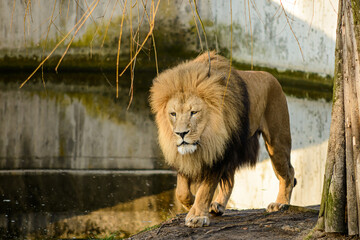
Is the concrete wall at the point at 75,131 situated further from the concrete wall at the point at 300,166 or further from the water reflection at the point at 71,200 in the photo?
the concrete wall at the point at 300,166

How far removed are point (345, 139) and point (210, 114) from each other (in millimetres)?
1244

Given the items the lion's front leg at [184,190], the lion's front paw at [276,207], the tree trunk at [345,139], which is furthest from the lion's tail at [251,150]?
the tree trunk at [345,139]

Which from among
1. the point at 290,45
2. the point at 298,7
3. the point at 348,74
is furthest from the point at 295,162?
the point at 348,74

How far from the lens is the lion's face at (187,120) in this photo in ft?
14.8

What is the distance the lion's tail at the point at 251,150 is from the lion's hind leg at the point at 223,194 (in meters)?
0.23

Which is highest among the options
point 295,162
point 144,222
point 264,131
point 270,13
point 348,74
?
point 270,13

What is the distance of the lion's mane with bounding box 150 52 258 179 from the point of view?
4660 millimetres

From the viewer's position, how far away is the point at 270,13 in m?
7.65

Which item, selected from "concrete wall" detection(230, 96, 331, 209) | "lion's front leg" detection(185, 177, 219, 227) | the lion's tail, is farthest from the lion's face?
"concrete wall" detection(230, 96, 331, 209)

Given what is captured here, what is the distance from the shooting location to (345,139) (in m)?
3.76

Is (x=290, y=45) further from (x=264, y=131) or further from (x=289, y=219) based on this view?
(x=289, y=219)

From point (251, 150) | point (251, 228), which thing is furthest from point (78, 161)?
point (251, 228)

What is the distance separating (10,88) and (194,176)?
3537 millimetres

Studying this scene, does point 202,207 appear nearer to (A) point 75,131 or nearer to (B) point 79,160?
(B) point 79,160
